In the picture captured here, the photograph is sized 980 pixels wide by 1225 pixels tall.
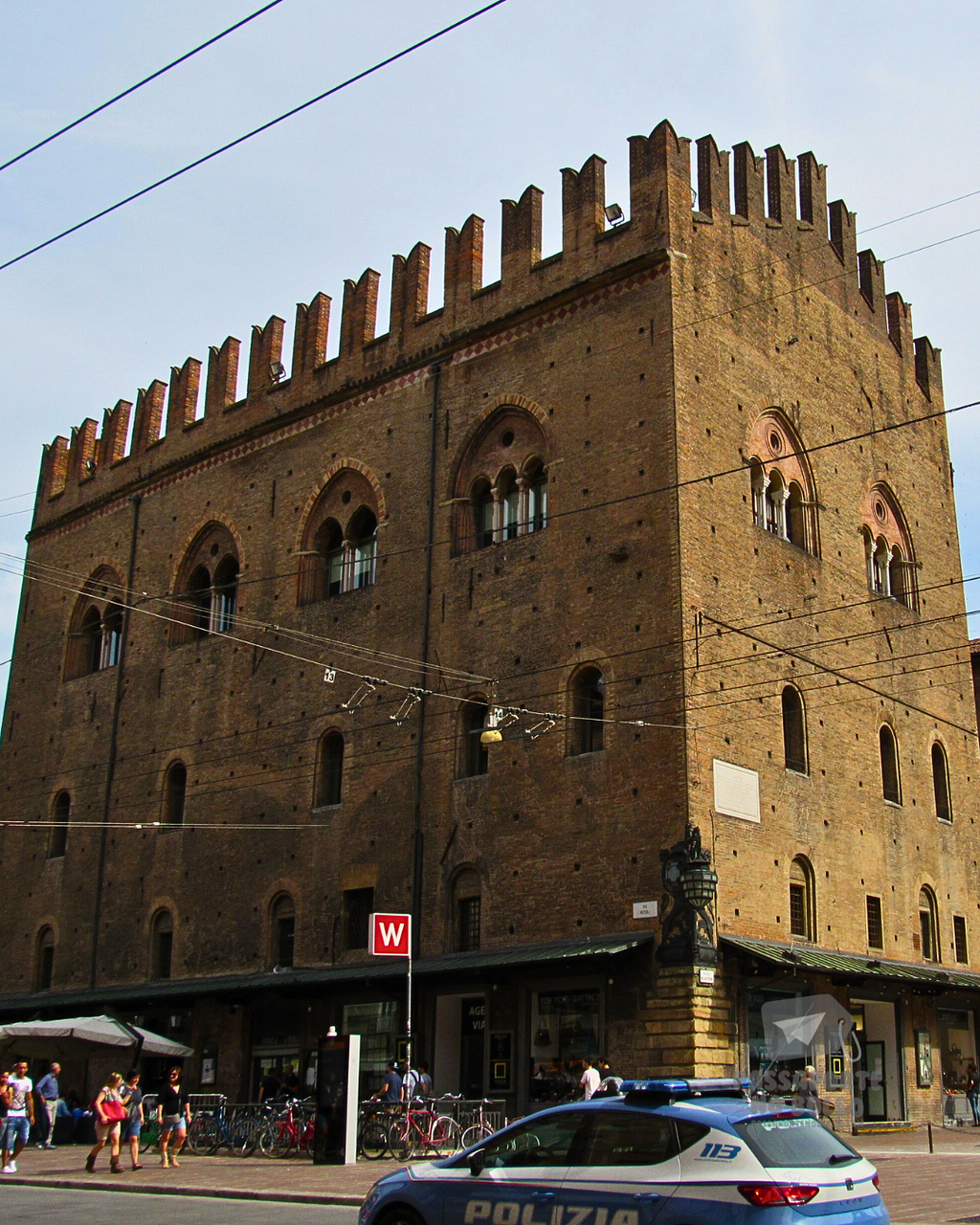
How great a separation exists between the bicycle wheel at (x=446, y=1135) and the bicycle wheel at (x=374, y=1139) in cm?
70

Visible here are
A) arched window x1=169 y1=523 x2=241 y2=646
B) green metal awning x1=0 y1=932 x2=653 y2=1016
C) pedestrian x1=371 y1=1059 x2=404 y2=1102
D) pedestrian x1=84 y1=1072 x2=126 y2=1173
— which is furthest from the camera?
arched window x1=169 y1=523 x2=241 y2=646

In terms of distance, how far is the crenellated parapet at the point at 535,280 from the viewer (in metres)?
25.0

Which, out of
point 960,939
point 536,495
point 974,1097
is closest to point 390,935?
point 536,495

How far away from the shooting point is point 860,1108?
23328 millimetres

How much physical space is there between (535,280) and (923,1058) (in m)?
15.6

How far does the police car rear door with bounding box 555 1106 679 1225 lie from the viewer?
791 centimetres

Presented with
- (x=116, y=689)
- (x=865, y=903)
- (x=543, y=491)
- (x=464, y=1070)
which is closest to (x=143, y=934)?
(x=116, y=689)

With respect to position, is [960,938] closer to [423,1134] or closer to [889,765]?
[889,765]

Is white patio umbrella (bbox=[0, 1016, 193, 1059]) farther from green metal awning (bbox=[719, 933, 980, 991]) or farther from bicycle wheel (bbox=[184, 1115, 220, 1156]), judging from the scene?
green metal awning (bbox=[719, 933, 980, 991])

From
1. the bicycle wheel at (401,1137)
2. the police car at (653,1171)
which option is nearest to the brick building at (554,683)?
the bicycle wheel at (401,1137)

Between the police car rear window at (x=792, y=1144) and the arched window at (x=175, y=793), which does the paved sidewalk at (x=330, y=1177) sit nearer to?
the police car rear window at (x=792, y=1144)

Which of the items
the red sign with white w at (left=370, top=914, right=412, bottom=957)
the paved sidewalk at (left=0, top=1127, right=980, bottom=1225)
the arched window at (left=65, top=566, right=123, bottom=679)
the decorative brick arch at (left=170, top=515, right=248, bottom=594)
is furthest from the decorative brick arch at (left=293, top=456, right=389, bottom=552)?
the paved sidewalk at (left=0, top=1127, right=980, bottom=1225)

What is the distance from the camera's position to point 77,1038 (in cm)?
2336

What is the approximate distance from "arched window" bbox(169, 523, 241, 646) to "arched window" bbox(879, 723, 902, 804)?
45.2 ft
